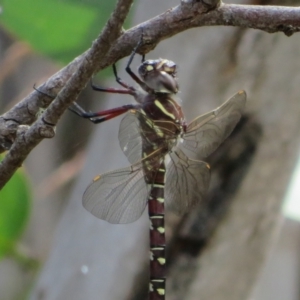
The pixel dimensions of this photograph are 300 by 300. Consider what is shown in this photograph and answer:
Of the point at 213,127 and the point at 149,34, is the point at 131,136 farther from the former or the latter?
the point at 149,34

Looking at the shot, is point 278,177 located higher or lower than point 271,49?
lower

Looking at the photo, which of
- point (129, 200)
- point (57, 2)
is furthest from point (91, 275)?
point (57, 2)

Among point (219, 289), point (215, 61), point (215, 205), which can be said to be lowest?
point (219, 289)

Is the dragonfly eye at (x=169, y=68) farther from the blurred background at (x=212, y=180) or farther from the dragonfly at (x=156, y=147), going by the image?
the blurred background at (x=212, y=180)

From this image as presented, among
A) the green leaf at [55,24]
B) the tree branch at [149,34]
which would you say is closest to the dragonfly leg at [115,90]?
the tree branch at [149,34]

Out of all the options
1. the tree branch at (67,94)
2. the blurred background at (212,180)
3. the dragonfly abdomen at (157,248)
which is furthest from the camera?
the blurred background at (212,180)

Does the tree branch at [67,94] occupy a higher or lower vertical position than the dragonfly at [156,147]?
lower

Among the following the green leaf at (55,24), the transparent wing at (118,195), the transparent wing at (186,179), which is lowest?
the transparent wing at (118,195)

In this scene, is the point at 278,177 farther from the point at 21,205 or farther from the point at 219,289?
the point at 21,205

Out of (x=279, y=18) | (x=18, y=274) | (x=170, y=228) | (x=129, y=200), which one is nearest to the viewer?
(x=279, y=18)
